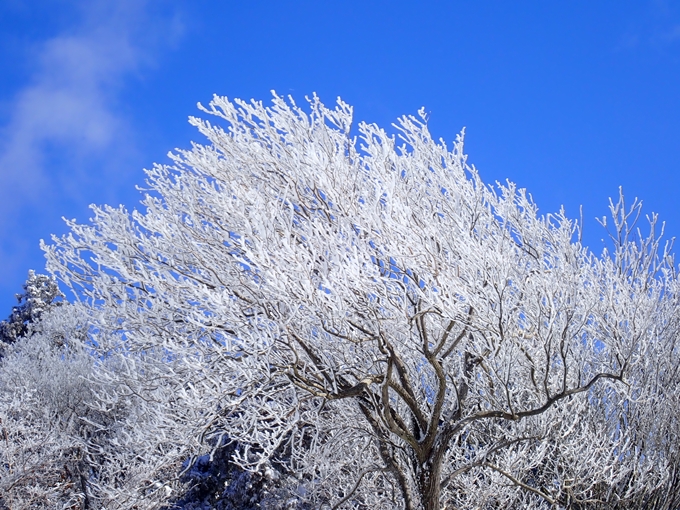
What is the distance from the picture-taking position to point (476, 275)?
5129 mm

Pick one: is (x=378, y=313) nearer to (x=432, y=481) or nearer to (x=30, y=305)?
(x=432, y=481)

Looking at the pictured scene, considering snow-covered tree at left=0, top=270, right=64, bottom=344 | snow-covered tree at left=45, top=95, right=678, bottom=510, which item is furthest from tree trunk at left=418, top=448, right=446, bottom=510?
snow-covered tree at left=0, top=270, right=64, bottom=344

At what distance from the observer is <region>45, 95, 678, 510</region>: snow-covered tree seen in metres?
5.25

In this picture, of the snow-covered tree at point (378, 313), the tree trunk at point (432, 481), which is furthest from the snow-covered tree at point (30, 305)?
the tree trunk at point (432, 481)

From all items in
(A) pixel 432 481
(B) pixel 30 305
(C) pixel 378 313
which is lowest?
(A) pixel 432 481

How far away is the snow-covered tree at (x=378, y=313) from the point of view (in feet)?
17.2

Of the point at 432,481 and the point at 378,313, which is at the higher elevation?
the point at 378,313

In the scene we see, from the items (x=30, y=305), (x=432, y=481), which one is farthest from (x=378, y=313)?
(x=30, y=305)

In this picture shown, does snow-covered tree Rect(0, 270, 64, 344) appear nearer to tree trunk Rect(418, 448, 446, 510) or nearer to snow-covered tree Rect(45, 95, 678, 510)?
snow-covered tree Rect(45, 95, 678, 510)

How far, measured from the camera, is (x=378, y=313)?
5695mm

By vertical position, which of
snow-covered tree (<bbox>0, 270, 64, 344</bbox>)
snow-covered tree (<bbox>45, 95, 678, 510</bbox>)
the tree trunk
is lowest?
the tree trunk

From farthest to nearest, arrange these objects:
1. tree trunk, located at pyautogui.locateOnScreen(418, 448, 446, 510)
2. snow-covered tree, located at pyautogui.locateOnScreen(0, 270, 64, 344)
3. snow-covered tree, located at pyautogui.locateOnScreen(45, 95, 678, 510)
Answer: snow-covered tree, located at pyautogui.locateOnScreen(0, 270, 64, 344)
tree trunk, located at pyautogui.locateOnScreen(418, 448, 446, 510)
snow-covered tree, located at pyautogui.locateOnScreen(45, 95, 678, 510)

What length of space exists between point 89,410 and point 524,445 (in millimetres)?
13054

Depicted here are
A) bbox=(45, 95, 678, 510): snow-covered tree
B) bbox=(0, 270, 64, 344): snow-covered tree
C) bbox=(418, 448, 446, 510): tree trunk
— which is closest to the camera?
bbox=(45, 95, 678, 510): snow-covered tree
